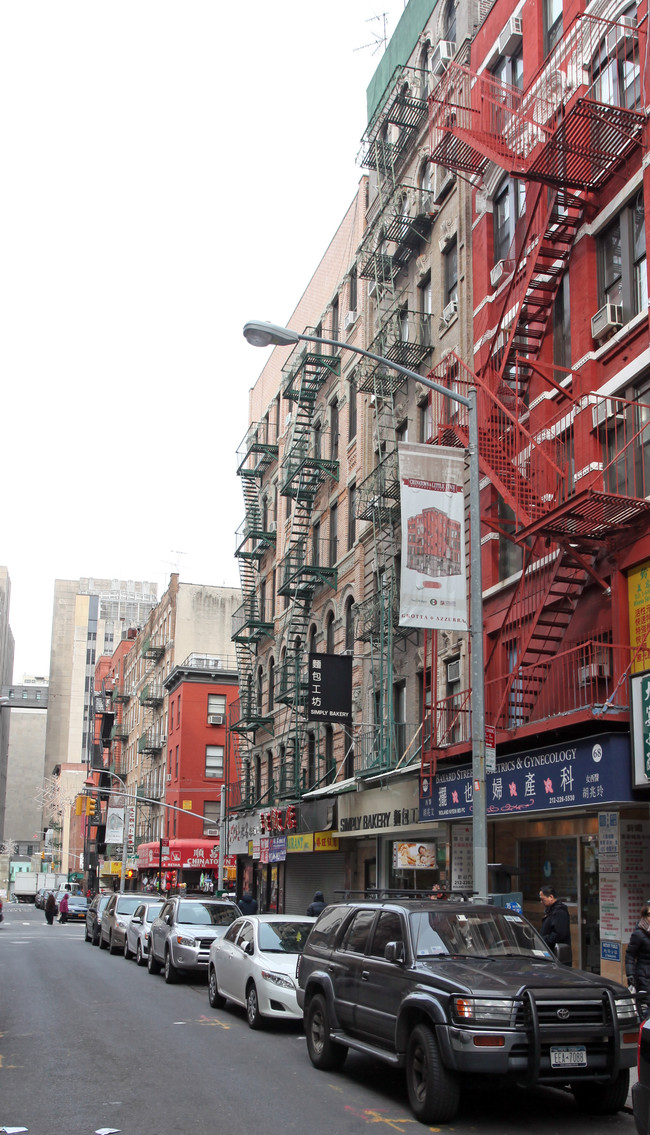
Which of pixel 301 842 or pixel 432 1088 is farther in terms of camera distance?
pixel 301 842

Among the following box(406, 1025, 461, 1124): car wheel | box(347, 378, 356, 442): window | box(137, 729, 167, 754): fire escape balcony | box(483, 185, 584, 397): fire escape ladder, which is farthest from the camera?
box(137, 729, 167, 754): fire escape balcony

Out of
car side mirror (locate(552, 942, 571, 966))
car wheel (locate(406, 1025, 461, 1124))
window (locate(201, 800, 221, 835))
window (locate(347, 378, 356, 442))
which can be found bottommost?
car wheel (locate(406, 1025, 461, 1124))

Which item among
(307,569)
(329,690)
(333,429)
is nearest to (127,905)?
(329,690)

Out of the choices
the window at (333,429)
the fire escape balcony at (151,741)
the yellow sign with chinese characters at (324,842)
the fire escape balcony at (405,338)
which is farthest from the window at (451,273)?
the fire escape balcony at (151,741)

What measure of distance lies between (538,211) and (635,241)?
10.3 ft

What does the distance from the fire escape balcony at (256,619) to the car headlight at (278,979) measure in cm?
2547

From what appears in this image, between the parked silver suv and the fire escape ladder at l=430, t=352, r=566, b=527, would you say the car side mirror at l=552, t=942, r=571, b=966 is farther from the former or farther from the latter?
the parked silver suv

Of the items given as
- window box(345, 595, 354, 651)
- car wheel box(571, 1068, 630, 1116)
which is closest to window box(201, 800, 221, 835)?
window box(345, 595, 354, 651)

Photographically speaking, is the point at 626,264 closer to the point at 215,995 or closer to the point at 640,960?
the point at 640,960

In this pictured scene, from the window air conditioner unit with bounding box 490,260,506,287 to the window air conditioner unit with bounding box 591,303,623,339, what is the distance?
455 cm

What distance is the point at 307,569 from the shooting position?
32062mm

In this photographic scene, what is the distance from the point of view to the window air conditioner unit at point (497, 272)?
21.2 m

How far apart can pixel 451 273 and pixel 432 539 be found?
12645 mm

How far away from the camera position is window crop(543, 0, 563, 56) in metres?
19.8
